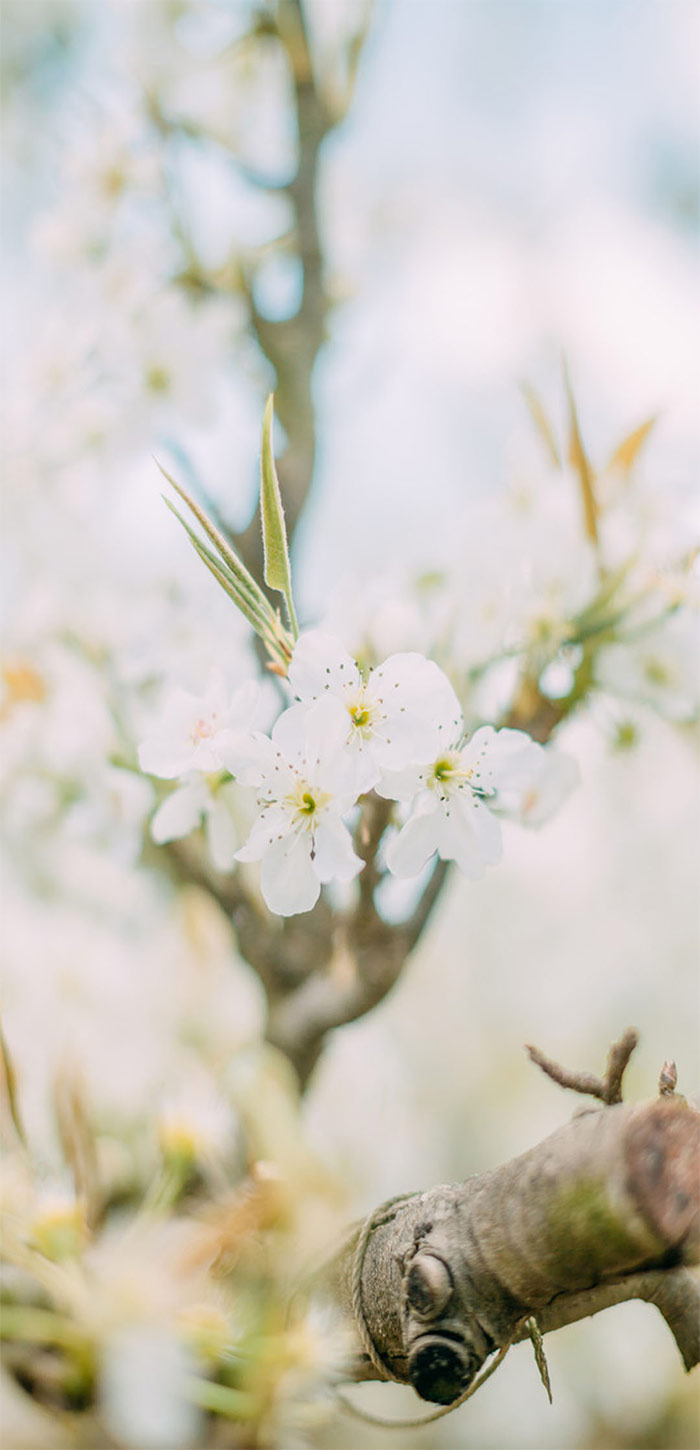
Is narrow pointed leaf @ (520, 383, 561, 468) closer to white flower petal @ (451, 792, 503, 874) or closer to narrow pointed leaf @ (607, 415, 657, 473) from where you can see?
narrow pointed leaf @ (607, 415, 657, 473)

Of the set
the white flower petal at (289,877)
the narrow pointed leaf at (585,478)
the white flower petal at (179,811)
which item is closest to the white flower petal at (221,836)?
the white flower petal at (179,811)

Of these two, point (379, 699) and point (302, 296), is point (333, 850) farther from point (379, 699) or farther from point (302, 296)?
point (302, 296)

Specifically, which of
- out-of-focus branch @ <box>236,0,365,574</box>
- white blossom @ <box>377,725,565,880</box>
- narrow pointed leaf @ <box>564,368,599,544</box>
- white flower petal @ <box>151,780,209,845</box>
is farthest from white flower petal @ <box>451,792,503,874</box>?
out-of-focus branch @ <box>236,0,365,574</box>

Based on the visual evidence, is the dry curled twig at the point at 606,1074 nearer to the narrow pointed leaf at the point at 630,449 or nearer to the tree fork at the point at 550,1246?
the tree fork at the point at 550,1246

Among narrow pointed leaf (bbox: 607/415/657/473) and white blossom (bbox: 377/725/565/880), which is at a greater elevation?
white blossom (bbox: 377/725/565/880)

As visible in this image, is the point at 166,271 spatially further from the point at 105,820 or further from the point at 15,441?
the point at 105,820

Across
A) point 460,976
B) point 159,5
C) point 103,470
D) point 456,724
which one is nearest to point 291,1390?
point 456,724

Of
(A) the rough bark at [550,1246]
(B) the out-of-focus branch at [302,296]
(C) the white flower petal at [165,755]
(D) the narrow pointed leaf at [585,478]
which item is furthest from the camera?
(B) the out-of-focus branch at [302,296]
